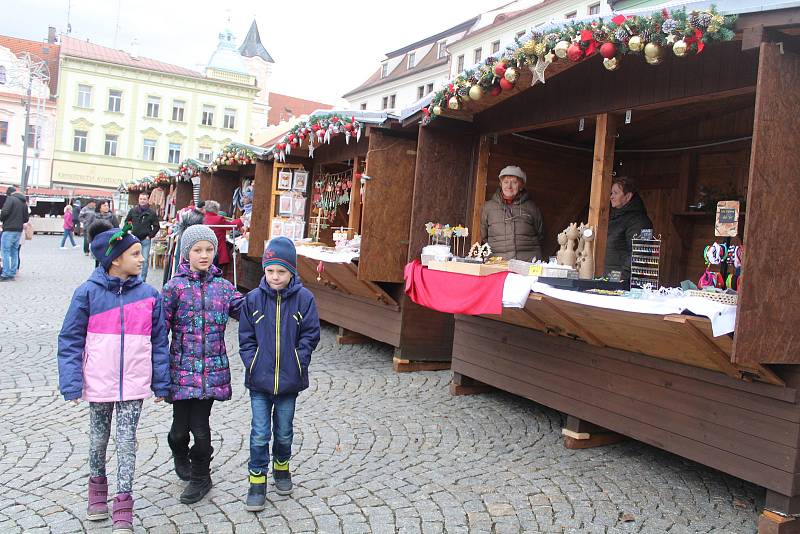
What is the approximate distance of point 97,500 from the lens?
3439 millimetres

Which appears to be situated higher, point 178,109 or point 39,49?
point 39,49

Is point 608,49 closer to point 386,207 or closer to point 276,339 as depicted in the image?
point 276,339

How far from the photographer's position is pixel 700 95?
4438mm

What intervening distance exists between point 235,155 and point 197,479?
334 inches

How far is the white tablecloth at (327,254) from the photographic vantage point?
7348 millimetres

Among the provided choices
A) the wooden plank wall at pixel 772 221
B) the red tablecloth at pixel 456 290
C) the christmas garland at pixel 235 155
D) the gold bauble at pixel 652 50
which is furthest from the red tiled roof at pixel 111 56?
the wooden plank wall at pixel 772 221

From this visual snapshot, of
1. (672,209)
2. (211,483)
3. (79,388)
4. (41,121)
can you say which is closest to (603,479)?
(211,483)

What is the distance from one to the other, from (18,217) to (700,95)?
12210mm

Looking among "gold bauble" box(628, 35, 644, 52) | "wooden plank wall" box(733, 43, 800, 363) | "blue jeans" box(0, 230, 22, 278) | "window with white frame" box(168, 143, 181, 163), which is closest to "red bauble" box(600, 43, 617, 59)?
"gold bauble" box(628, 35, 644, 52)

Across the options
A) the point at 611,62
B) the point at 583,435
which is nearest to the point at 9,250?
the point at 583,435

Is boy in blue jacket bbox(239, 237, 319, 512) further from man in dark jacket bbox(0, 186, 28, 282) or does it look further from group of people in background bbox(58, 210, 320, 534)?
man in dark jacket bbox(0, 186, 28, 282)

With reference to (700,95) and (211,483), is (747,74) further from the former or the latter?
(211,483)

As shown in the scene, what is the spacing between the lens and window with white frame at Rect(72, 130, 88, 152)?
47.8 metres

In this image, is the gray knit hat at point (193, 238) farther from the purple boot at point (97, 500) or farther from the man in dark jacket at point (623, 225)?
the man in dark jacket at point (623, 225)
